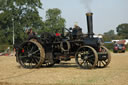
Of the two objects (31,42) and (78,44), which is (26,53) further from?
(78,44)

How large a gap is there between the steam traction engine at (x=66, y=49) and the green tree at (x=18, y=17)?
108ft

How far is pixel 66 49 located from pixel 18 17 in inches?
1418

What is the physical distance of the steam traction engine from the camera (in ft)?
31.5

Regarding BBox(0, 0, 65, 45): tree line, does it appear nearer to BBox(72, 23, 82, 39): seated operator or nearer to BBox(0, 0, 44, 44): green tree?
BBox(0, 0, 44, 44): green tree

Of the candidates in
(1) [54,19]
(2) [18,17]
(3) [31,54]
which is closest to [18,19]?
(2) [18,17]

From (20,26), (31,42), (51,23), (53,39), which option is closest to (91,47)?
(53,39)

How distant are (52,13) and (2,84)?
59.5m

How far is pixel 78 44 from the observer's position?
32.7 ft

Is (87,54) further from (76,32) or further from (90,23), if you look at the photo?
(90,23)

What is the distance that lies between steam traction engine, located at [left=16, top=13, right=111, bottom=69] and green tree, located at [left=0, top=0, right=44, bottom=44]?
33.0 metres

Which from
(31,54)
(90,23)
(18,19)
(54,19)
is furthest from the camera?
(54,19)

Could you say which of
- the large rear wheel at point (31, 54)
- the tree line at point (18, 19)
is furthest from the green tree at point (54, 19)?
the large rear wheel at point (31, 54)

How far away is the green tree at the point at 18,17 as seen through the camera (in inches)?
1720

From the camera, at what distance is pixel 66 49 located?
403 inches
